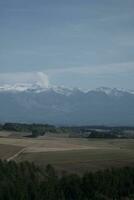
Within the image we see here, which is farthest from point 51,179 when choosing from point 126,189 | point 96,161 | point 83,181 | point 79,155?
point 79,155

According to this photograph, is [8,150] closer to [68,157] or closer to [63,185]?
[68,157]

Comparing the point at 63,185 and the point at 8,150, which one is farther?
the point at 8,150

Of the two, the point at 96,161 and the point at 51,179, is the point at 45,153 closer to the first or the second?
the point at 96,161

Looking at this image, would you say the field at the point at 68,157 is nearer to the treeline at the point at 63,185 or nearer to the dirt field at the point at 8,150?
the dirt field at the point at 8,150

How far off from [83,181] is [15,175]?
8.79 meters

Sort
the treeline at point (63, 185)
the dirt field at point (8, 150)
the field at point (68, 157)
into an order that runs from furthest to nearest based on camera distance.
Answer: the dirt field at point (8, 150) < the field at point (68, 157) < the treeline at point (63, 185)

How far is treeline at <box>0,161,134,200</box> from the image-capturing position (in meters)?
58.9

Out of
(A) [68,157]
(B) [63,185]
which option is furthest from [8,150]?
(B) [63,185]

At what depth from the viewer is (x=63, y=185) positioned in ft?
210

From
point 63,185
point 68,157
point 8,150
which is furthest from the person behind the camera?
Result: point 8,150

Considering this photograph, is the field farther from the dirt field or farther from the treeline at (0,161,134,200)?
the treeline at (0,161,134,200)

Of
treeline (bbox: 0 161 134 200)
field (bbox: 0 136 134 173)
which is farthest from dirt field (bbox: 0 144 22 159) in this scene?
treeline (bbox: 0 161 134 200)

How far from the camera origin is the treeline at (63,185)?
58.9m

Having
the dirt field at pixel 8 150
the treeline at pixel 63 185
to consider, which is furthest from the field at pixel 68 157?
the treeline at pixel 63 185
